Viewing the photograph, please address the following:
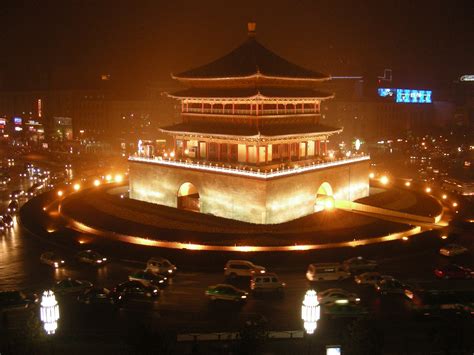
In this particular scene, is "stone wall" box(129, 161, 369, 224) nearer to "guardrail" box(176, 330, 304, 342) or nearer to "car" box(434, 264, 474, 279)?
"car" box(434, 264, 474, 279)

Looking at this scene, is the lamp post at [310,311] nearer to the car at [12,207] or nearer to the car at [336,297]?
the car at [336,297]


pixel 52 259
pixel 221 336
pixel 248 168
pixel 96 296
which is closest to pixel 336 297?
pixel 221 336

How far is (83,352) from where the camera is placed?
2159cm

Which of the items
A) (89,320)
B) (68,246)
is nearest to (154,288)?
(89,320)

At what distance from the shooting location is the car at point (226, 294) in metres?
27.0

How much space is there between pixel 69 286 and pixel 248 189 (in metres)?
17.9

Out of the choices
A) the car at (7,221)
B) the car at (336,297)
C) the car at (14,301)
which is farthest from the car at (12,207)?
the car at (336,297)

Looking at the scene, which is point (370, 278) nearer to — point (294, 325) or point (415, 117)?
point (294, 325)

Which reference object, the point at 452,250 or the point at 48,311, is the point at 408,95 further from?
the point at 48,311

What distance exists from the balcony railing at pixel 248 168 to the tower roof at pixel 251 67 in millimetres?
8140

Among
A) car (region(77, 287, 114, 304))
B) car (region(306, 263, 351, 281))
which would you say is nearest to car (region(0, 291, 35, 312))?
car (region(77, 287, 114, 304))

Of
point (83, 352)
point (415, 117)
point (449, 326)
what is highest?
point (415, 117)

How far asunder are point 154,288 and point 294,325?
26.9 feet

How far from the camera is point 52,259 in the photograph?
3303 cm
